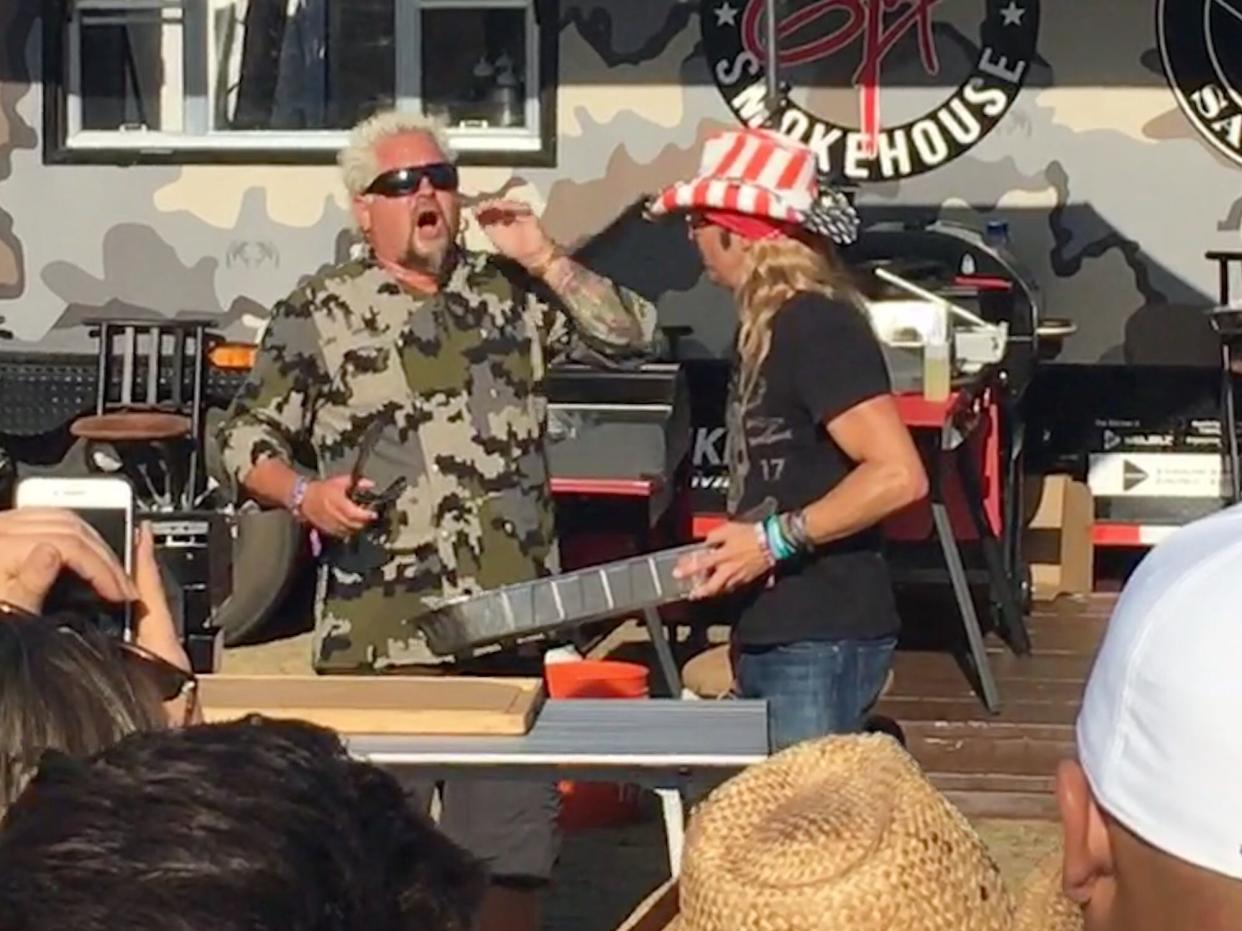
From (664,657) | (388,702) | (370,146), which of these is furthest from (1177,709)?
(664,657)

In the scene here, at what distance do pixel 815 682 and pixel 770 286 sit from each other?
0.70m

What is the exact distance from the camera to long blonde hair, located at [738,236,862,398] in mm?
3955

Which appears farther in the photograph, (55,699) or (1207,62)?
(1207,62)

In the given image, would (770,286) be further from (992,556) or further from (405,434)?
(992,556)

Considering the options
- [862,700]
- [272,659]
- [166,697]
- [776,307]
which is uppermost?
[776,307]

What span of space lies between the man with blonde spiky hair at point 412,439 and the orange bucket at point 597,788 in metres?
1.39

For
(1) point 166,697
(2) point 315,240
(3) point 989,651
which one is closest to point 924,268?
(3) point 989,651

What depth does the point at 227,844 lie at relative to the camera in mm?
1354

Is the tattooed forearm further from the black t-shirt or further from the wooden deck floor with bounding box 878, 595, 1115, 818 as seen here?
the wooden deck floor with bounding box 878, 595, 1115, 818

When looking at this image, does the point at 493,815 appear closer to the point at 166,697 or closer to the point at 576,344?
the point at 576,344

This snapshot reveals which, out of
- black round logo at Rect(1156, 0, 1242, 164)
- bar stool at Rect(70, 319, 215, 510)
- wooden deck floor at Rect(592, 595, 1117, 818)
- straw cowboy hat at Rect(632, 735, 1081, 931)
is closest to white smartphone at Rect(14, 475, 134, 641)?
straw cowboy hat at Rect(632, 735, 1081, 931)

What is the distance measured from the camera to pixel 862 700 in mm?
4051

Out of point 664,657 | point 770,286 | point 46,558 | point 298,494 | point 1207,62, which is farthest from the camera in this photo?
point 1207,62

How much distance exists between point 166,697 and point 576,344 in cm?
240
